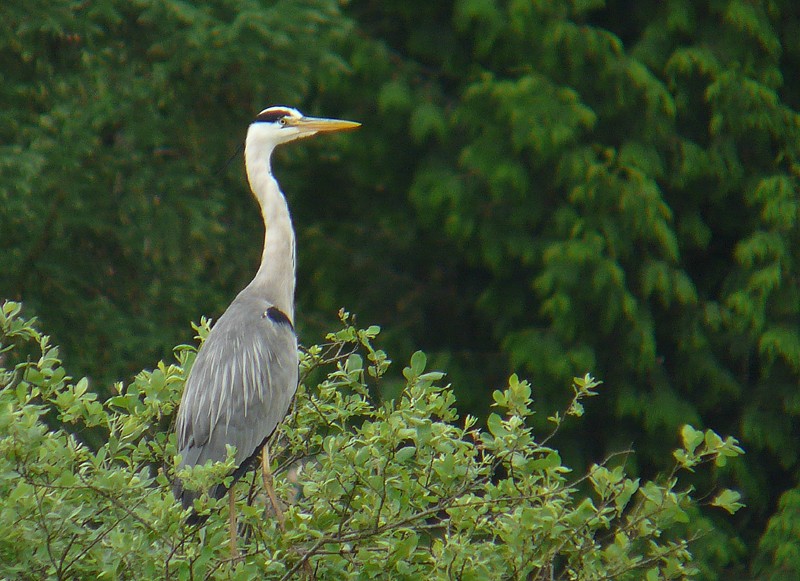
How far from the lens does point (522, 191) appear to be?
9.89 m

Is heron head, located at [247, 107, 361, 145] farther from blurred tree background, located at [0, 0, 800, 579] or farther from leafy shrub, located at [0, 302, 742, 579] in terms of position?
blurred tree background, located at [0, 0, 800, 579]

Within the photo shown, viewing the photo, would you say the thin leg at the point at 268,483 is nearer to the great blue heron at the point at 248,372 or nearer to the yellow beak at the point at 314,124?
the great blue heron at the point at 248,372

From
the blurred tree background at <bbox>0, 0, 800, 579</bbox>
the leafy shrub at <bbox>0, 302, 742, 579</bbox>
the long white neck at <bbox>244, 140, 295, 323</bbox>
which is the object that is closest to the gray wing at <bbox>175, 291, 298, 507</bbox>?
the long white neck at <bbox>244, 140, 295, 323</bbox>

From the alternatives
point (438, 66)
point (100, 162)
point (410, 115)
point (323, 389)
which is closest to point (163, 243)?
point (100, 162)

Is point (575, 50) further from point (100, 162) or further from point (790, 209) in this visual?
point (100, 162)

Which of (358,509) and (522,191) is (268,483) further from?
(522,191)

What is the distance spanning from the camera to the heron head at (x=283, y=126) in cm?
617

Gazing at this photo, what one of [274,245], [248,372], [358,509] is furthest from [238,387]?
[358,509]

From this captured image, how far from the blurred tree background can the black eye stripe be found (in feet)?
9.79

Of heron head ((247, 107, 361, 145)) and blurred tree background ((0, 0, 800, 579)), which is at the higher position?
heron head ((247, 107, 361, 145))

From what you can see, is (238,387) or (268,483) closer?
(268,483)

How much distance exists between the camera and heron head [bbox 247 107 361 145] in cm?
617

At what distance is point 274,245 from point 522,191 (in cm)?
431

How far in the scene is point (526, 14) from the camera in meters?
9.87
